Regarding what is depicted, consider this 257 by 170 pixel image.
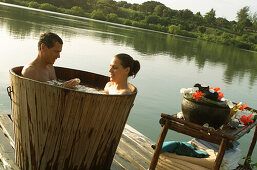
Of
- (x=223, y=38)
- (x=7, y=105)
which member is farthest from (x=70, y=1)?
(x=7, y=105)

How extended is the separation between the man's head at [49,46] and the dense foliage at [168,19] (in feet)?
178

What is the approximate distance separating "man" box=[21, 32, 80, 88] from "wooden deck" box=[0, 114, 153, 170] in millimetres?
765

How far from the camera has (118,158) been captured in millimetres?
3094

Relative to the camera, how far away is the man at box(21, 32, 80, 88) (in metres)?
2.53

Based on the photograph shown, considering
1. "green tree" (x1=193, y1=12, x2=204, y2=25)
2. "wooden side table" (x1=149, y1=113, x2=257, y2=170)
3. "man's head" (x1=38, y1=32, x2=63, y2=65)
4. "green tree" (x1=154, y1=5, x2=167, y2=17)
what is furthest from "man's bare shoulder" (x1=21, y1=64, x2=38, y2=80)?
"green tree" (x1=154, y1=5, x2=167, y2=17)

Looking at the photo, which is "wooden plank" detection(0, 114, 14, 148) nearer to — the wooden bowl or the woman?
the woman

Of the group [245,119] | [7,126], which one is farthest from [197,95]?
[7,126]

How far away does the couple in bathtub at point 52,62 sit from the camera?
8.36 ft

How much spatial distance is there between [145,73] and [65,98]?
25.2 ft

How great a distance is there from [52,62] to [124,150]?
1287 millimetres

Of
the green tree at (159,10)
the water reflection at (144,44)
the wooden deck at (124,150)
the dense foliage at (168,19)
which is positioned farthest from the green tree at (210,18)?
the wooden deck at (124,150)

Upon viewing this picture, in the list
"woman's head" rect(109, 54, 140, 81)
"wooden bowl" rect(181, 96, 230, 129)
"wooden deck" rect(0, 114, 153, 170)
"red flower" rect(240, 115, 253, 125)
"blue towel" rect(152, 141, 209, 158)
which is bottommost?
"wooden deck" rect(0, 114, 153, 170)

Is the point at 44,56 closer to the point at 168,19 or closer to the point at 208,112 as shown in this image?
the point at 208,112

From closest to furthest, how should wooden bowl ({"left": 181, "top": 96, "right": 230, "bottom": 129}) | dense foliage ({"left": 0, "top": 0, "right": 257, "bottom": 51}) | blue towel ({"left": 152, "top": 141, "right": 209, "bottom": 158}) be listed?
1. wooden bowl ({"left": 181, "top": 96, "right": 230, "bottom": 129})
2. blue towel ({"left": 152, "top": 141, "right": 209, "bottom": 158})
3. dense foliage ({"left": 0, "top": 0, "right": 257, "bottom": 51})
